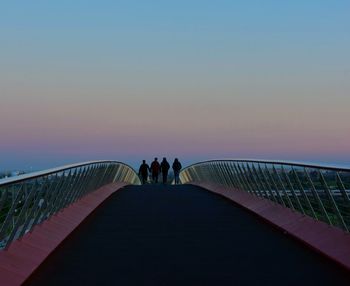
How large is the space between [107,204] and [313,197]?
9.47 metres

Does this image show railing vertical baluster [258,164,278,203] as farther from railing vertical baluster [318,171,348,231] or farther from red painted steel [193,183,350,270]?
railing vertical baluster [318,171,348,231]

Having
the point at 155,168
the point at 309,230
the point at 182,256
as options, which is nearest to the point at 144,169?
the point at 155,168

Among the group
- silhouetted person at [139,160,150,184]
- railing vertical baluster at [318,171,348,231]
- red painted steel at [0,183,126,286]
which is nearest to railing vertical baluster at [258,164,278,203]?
red painted steel at [0,183,126,286]

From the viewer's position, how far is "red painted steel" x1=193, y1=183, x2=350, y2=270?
9383mm

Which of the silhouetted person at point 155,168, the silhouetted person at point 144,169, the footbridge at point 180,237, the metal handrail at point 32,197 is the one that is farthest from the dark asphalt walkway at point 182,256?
the silhouetted person at point 144,169

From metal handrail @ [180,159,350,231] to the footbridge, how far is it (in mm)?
24

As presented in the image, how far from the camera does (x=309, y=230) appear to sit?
11242 mm

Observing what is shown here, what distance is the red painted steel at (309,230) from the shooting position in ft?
30.8

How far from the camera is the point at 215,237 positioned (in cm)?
1189

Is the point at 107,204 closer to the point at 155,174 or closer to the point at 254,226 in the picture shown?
the point at 254,226

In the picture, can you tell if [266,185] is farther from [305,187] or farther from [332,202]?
[332,202]

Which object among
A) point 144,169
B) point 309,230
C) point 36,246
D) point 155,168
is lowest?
point 309,230

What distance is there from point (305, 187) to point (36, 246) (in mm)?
4323

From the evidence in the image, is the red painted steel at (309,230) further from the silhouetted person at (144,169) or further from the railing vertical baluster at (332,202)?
the silhouetted person at (144,169)
